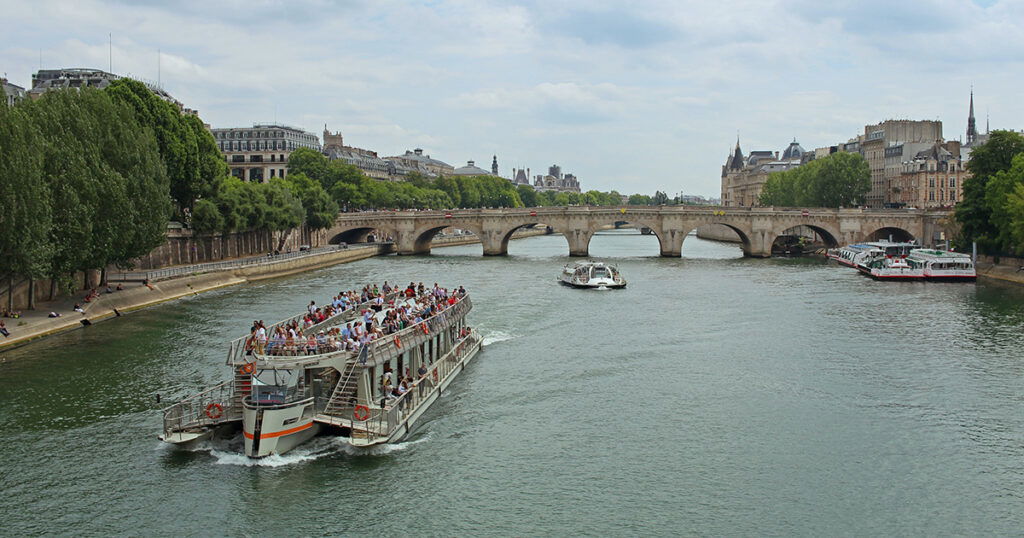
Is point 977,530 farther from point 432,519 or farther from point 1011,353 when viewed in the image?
point 1011,353

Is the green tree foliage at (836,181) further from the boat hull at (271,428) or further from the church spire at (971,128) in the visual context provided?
the boat hull at (271,428)

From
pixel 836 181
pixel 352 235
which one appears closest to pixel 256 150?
pixel 352 235

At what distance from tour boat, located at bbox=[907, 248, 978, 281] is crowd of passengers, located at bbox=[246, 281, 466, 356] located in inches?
2023

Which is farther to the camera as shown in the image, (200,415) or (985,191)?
(985,191)

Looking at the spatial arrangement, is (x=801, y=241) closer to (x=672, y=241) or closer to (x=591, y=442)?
(x=672, y=241)

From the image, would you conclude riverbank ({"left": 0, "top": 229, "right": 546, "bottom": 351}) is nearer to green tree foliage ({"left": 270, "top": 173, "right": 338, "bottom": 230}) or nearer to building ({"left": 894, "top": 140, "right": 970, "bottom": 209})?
green tree foliage ({"left": 270, "top": 173, "right": 338, "bottom": 230})

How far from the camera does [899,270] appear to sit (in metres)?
81.9

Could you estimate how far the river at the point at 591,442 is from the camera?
2384cm

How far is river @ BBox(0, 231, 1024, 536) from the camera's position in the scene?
23.8 metres

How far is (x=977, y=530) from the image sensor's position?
76.2ft

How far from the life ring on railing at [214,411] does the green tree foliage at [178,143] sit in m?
42.7

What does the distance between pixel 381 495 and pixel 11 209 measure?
27649mm

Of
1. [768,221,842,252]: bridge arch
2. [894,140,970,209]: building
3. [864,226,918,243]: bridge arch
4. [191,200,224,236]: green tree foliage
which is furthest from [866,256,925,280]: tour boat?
[191,200,224,236]: green tree foliage

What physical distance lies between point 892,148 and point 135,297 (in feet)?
402
